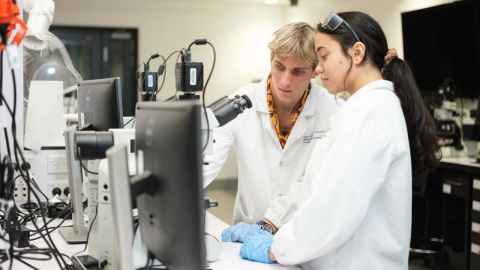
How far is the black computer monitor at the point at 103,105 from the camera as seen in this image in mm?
1679

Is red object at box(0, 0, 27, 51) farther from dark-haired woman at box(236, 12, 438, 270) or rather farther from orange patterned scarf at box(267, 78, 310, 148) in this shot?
orange patterned scarf at box(267, 78, 310, 148)

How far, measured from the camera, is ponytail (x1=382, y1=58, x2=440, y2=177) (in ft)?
4.88

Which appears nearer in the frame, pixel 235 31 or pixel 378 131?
pixel 378 131

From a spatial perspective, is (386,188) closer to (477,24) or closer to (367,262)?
(367,262)

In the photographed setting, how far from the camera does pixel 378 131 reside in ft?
4.16

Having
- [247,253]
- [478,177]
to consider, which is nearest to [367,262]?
[247,253]

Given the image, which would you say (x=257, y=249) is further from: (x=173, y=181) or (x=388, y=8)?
(x=388, y=8)

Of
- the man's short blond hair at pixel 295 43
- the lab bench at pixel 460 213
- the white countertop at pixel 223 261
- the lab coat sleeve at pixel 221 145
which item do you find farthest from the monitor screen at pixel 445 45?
the white countertop at pixel 223 261

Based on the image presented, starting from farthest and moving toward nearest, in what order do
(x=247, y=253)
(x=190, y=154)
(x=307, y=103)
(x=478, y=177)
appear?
(x=478, y=177), (x=307, y=103), (x=247, y=253), (x=190, y=154)

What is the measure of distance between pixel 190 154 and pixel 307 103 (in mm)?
1253

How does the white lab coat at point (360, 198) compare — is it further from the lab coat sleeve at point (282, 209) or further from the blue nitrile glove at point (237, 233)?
the lab coat sleeve at point (282, 209)

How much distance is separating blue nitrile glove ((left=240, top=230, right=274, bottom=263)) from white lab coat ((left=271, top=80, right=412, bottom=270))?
0.21 feet

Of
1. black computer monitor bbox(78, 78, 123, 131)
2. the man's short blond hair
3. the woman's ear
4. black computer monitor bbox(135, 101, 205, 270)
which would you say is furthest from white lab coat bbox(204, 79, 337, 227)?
black computer monitor bbox(135, 101, 205, 270)

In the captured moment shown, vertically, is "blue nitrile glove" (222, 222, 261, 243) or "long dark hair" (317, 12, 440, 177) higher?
"long dark hair" (317, 12, 440, 177)
